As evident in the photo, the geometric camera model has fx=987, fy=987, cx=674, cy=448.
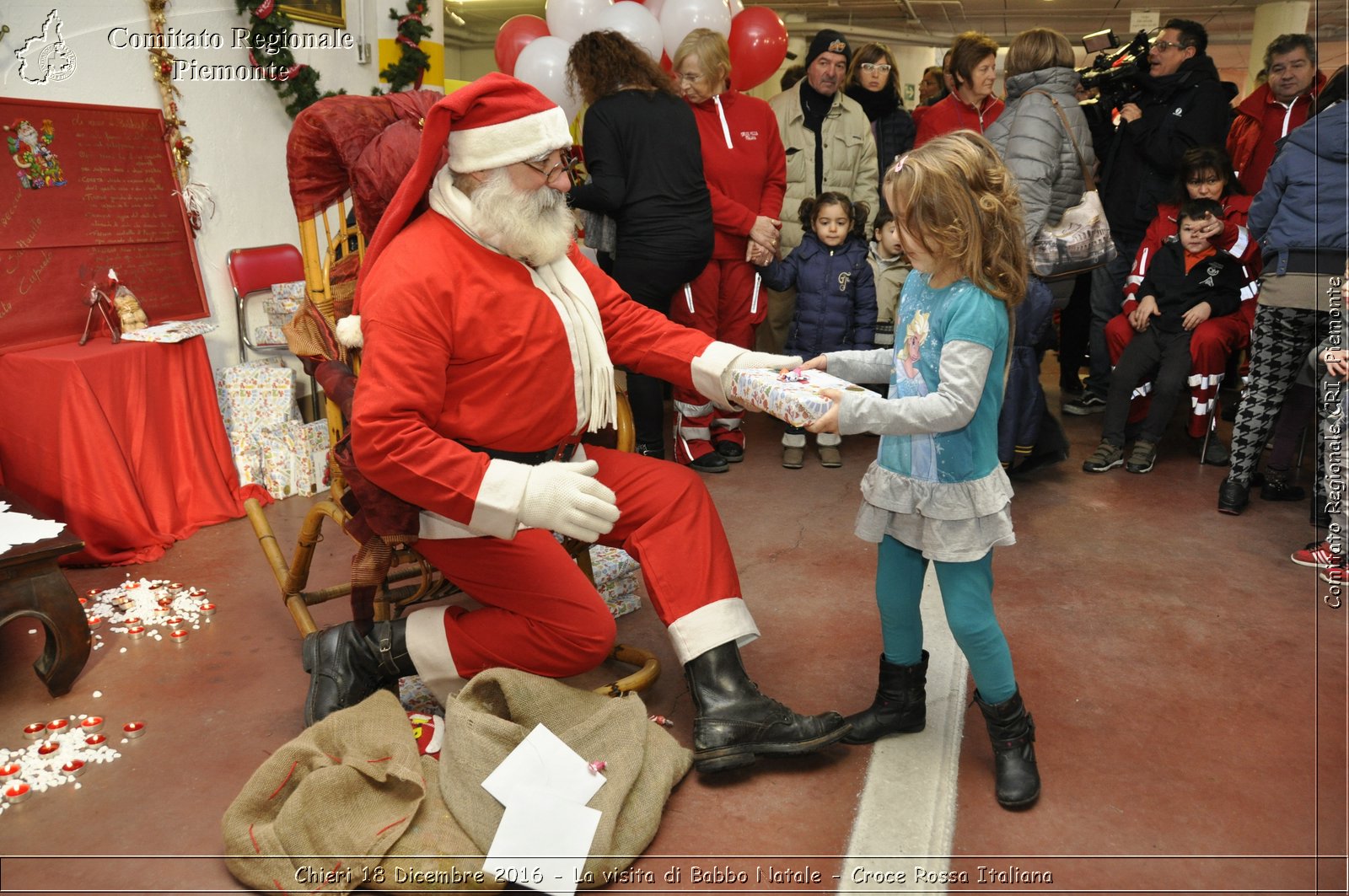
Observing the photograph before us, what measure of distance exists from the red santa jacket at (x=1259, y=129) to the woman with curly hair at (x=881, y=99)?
169 centimetres

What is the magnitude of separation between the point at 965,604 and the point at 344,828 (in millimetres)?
1376

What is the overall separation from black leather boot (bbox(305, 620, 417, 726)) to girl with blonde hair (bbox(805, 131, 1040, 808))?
117 cm

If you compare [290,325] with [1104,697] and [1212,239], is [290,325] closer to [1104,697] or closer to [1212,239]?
[1104,697]

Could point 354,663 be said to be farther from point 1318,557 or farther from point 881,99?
point 881,99

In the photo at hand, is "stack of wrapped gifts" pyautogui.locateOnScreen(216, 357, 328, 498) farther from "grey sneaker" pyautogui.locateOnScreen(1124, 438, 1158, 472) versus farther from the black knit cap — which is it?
"grey sneaker" pyautogui.locateOnScreen(1124, 438, 1158, 472)

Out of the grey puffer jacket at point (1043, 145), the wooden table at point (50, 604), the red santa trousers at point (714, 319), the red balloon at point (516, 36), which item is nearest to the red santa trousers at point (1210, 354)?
the grey puffer jacket at point (1043, 145)

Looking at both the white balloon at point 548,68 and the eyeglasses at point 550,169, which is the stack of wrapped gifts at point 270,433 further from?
the eyeglasses at point 550,169

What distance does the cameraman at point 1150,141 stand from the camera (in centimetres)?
505

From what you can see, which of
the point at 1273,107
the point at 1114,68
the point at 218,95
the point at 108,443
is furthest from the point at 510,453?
the point at 1114,68

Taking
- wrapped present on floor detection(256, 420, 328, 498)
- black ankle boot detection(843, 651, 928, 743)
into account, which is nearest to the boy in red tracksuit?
black ankle boot detection(843, 651, 928, 743)

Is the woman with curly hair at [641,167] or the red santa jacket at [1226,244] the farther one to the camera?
the red santa jacket at [1226,244]

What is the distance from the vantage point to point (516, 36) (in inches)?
213

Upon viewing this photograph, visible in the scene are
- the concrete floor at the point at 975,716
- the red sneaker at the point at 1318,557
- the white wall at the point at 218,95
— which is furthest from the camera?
the white wall at the point at 218,95

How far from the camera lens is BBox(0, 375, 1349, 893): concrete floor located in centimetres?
201
